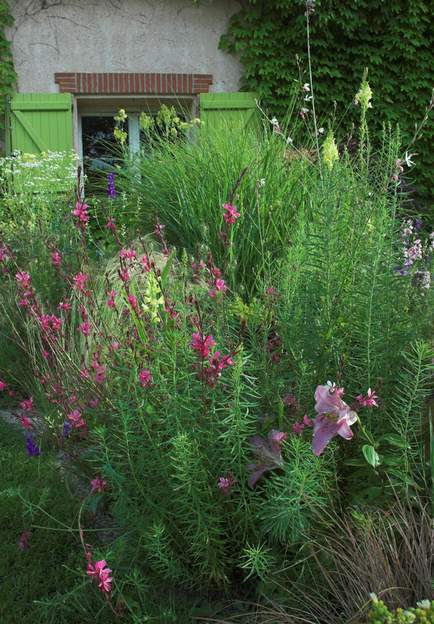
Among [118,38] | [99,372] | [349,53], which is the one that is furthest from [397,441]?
[118,38]

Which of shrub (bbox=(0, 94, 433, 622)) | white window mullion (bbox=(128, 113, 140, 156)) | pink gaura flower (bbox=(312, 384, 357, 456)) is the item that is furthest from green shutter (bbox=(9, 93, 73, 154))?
pink gaura flower (bbox=(312, 384, 357, 456))

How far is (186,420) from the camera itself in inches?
74.9

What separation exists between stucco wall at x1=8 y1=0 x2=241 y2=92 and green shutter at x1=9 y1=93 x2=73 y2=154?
29cm

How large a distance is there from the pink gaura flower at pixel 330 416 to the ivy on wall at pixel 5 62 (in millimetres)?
7636

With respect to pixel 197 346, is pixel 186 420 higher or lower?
lower

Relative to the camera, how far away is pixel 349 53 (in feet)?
28.3

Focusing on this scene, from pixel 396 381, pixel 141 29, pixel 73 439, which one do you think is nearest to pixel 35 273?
pixel 73 439

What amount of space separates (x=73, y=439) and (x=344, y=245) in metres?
1.22

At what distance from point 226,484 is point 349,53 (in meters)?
7.86

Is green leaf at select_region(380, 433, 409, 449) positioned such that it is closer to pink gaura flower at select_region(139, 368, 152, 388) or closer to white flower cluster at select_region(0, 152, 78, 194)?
pink gaura flower at select_region(139, 368, 152, 388)

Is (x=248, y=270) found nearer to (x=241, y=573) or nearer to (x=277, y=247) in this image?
(x=277, y=247)

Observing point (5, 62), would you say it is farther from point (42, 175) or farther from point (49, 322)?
point (49, 322)

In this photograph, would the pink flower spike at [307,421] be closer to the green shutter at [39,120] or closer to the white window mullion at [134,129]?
the green shutter at [39,120]

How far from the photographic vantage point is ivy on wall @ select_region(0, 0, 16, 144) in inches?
323
